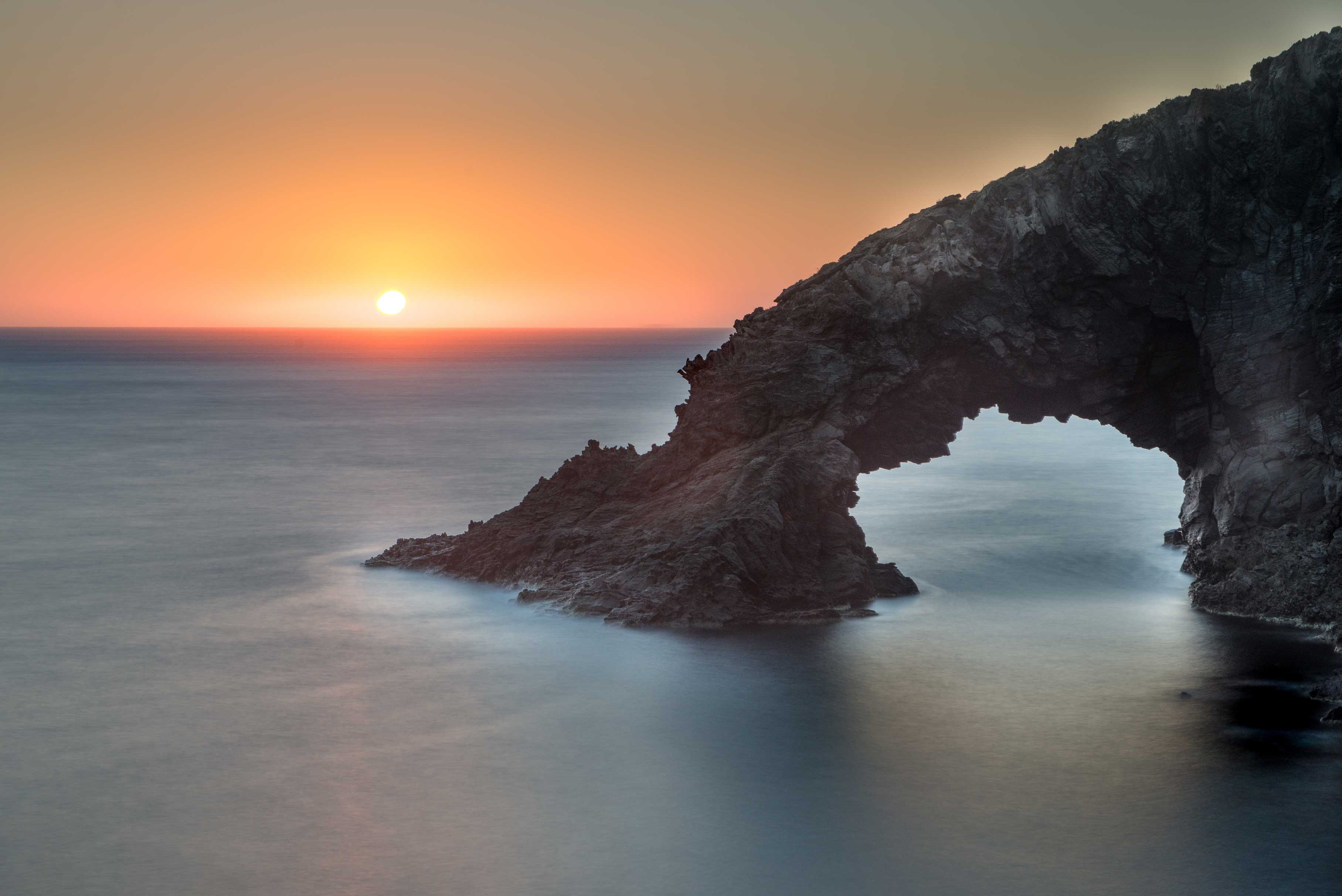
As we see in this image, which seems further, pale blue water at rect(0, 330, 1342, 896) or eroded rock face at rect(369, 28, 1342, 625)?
eroded rock face at rect(369, 28, 1342, 625)

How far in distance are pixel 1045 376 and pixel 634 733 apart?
63.4 feet

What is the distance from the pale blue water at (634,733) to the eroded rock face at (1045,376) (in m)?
2.09

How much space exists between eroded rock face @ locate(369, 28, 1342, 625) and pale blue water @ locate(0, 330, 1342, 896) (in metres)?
2.09

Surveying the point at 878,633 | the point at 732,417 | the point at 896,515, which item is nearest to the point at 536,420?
the point at 896,515

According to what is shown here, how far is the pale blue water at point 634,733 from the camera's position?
72.5 ft

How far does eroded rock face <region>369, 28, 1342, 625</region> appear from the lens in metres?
36.7

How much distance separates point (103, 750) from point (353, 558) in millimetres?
19050

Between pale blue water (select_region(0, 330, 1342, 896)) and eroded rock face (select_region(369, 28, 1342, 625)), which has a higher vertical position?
eroded rock face (select_region(369, 28, 1342, 625))

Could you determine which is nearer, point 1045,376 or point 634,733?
point 634,733

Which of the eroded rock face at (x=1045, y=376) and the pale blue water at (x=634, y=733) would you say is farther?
the eroded rock face at (x=1045, y=376)

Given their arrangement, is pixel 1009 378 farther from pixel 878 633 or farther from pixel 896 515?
pixel 896 515

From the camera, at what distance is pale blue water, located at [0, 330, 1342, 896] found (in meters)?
22.1

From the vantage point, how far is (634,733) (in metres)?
28.8

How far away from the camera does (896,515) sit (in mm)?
56781
